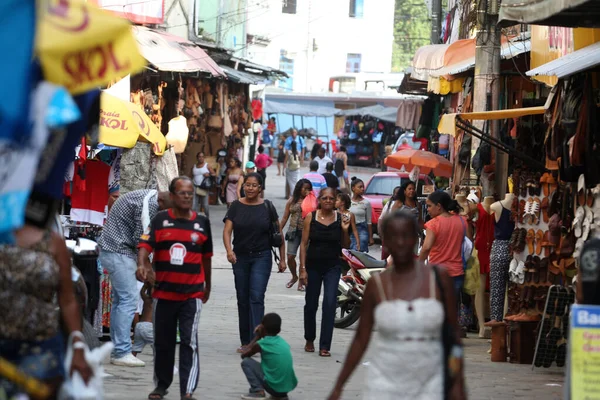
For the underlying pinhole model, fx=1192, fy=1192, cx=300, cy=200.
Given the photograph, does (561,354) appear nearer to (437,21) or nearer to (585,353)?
(585,353)

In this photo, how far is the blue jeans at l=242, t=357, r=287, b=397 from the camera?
32.7 feet

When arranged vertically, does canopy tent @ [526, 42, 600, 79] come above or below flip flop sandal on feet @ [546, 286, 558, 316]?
above

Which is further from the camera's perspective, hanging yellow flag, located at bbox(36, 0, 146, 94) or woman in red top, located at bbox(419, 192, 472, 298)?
woman in red top, located at bbox(419, 192, 472, 298)

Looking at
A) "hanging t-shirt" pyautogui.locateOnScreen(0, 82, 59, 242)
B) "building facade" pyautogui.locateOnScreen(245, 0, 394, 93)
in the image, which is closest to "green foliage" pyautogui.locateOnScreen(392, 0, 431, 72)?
"building facade" pyautogui.locateOnScreen(245, 0, 394, 93)

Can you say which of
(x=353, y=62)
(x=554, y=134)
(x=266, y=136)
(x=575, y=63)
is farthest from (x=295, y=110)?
(x=575, y=63)

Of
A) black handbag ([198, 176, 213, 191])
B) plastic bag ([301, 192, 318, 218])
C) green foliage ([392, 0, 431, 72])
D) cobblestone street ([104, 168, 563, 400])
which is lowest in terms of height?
cobblestone street ([104, 168, 563, 400])

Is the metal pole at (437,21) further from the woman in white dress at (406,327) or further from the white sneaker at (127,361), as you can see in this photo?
the woman in white dress at (406,327)

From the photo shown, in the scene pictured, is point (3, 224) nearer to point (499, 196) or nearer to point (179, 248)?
point (179, 248)

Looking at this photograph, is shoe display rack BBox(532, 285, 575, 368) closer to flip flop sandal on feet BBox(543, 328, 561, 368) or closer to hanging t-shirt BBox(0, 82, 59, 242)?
flip flop sandal on feet BBox(543, 328, 561, 368)

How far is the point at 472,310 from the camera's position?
49.8 ft

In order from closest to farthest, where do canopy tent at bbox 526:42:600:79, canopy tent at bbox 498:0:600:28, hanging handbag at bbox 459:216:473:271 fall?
canopy tent at bbox 498:0:600:28 → canopy tent at bbox 526:42:600:79 → hanging handbag at bbox 459:216:473:271

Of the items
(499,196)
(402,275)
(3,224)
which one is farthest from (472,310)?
(3,224)

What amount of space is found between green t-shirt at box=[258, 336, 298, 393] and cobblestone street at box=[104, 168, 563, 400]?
29 cm

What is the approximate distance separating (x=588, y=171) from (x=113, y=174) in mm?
6292
